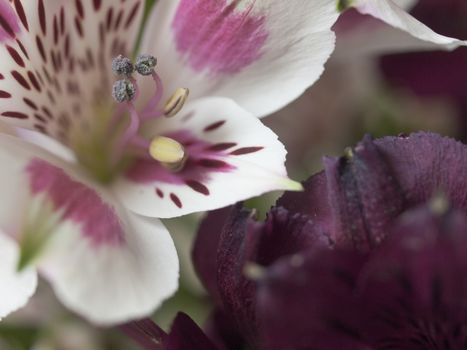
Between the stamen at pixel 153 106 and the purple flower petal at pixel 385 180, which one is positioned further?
the stamen at pixel 153 106

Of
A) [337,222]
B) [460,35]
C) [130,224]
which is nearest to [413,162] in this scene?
[337,222]

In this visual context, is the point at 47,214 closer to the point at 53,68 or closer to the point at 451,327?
the point at 53,68

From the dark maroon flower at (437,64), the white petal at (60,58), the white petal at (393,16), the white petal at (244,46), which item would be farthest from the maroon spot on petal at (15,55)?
the dark maroon flower at (437,64)

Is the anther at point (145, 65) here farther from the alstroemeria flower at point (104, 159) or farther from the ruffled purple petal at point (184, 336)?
the ruffled purple petal at point (184, 336)

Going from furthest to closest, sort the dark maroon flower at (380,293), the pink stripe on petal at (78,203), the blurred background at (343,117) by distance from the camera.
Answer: the blurred background at (343,117) → the pink stripe on petal at (78,203) → the dark maroon flower at (380,293)

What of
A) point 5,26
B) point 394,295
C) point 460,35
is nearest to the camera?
point 394,295

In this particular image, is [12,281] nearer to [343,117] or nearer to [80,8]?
[80,8]
